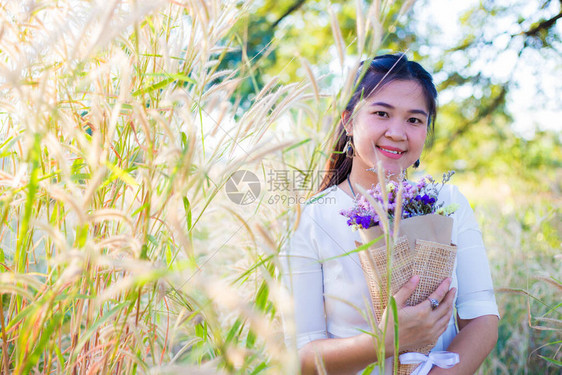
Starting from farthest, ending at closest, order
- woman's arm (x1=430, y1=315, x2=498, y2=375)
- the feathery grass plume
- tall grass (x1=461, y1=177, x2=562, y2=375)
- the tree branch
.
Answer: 1. the tree branch
2. tall grass (x1=461, y1=177, x2=562, y2=375)
3. woman's arm (x1=430, y1=315, x2=498, y2=375)
4. the feathery grass plume

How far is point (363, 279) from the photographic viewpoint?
4.15ft

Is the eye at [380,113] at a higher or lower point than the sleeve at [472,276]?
higher

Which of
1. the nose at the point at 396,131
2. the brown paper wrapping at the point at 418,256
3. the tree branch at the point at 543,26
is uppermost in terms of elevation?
the tree branch at the point at 543,26

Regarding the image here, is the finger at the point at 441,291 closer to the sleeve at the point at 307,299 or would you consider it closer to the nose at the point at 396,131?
the sleeve at the point at 307,299

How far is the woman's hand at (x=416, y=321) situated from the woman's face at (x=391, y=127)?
446 mm

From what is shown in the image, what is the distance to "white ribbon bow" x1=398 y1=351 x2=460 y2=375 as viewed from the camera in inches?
43.8

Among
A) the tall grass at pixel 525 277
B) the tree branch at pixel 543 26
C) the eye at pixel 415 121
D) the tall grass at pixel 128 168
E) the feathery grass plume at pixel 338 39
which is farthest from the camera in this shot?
the tree branch at pixel 543 26

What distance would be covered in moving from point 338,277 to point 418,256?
0.29m

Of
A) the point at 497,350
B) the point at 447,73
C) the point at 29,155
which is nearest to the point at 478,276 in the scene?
the point at 497,350

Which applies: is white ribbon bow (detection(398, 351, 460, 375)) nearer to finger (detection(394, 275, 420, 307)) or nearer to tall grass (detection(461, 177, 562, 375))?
finger (detection(394, 275, 420, 307))

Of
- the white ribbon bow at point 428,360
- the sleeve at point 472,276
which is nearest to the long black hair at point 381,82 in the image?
the sleeve at point 472,276

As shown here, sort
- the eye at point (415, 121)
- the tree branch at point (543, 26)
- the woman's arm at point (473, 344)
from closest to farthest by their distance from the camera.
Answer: the woman's arm at point (473, 344)
the eye at point (415, 121)
the tree branch at point (543, 26)

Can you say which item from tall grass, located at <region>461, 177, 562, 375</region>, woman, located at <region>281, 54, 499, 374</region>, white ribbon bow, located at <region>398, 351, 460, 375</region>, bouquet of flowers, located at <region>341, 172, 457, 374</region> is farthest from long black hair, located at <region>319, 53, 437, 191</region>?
tall grass, located at <region>461, 177, 562, 375</region>

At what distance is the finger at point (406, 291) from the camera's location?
41.0 inches
